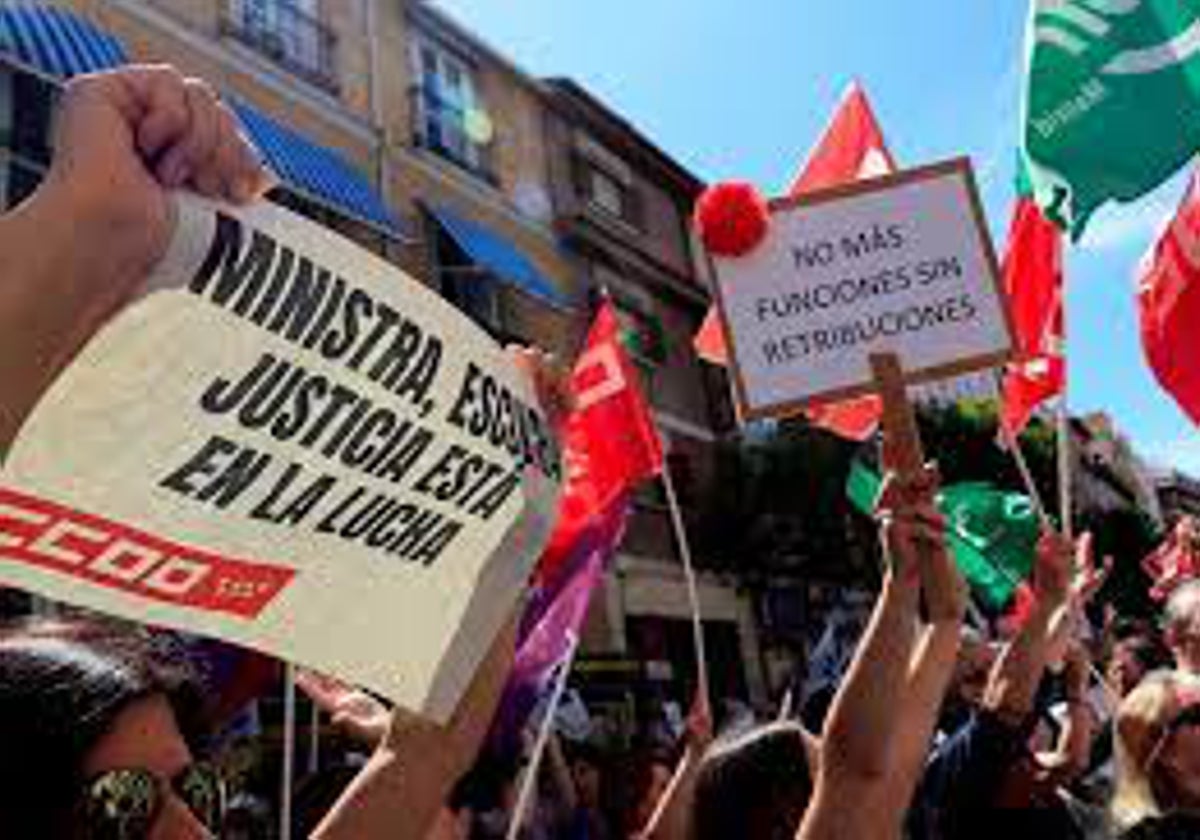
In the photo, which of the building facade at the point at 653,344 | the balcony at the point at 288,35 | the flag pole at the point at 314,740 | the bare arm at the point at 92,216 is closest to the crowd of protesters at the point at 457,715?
the bare arm at the point at 92,216

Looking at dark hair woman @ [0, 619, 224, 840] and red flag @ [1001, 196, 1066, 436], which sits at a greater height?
red flag @ [1001, 196, 1066, 436]

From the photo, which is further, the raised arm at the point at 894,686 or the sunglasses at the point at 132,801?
the raised arm at the point at 894,686

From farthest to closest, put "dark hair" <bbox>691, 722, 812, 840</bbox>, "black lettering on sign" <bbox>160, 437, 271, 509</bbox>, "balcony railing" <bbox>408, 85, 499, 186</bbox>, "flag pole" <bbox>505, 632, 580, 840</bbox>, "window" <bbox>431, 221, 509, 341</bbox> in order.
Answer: "balcony railing" <bbox>408, 85, 499, 186</bbox>, "window" <bbox>431, 221, 509, 341</bbox>, "flag pole" <bbox>505, 632, 580, 840</bbox>, "dark hair" <bbox>691, 722, 812, 840</bbox>, "black lettering on sign" <bbox>160, 437, 271, 509</bbox>

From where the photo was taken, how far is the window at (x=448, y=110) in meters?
16.5

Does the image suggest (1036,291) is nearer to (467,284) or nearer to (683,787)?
(683,787)

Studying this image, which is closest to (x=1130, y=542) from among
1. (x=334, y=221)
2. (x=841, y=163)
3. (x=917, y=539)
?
(x=334, y=221)

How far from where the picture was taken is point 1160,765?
11.2 feet

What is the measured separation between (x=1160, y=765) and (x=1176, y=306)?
145 centimetres

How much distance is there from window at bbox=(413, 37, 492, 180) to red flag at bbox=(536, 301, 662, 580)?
11304 mm

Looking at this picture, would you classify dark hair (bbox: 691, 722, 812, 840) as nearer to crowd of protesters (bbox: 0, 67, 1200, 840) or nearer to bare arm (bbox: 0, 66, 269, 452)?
crowd of protesters (bbox: 0, 67, 1200, 840)

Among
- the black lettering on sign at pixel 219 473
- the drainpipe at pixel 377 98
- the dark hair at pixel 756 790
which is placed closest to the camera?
the black lettering on sign at pixel 219 473

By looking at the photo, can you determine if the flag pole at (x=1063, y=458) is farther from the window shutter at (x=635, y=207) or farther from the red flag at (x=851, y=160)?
the window shutter at (x=635, y=207)

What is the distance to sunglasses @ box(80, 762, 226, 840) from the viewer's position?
58.2 inches

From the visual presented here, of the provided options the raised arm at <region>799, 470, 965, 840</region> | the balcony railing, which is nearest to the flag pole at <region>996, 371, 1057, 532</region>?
the raised arm at <region>799, 470, 965, 840</region>
